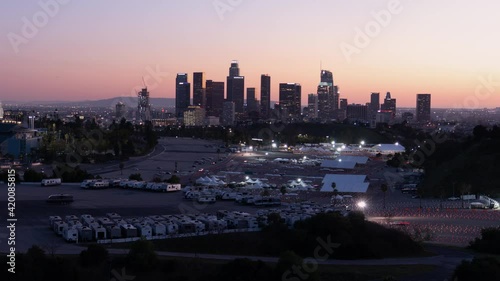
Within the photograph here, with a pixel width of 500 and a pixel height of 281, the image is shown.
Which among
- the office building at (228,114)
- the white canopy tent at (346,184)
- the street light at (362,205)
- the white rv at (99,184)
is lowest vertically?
the street light at (362,205)

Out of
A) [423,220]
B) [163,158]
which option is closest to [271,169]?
[163,158]

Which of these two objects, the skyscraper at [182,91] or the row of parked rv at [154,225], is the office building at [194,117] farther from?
the row of parked rv at [154,225]

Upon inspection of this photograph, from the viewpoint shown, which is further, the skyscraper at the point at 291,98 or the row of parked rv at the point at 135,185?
the skyscraper at the point at 291,98

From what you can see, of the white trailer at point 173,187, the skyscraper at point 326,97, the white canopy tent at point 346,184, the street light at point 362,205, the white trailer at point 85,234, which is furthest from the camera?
the skyscraper at point 326,97

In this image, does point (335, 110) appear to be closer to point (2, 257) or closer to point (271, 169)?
point (271, 169)

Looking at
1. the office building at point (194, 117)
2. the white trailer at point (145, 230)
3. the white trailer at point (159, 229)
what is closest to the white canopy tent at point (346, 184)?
the white trailer at point (159, 229)

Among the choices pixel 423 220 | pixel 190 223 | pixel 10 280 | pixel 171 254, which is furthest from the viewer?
pixel 423 220
